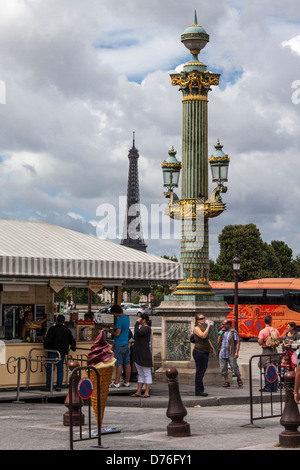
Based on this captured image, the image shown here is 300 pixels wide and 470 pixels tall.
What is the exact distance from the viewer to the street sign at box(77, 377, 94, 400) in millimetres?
9945

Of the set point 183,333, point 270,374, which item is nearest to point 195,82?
point 183,333

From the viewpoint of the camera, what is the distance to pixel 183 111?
21.1 meters

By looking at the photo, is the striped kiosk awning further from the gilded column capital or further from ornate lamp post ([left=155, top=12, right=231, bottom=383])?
the gilded column capital

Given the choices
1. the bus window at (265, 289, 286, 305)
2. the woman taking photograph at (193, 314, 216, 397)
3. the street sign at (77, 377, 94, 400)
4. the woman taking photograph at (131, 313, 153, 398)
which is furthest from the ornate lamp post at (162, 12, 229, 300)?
the bus window at (265, 289, 286, 305)

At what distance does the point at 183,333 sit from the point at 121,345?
3165 mm

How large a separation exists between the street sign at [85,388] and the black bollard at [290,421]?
2.32m

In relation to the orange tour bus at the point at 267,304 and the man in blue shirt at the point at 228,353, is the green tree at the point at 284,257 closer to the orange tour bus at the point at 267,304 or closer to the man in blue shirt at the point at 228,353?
the orange tour bus at the point at 267,304

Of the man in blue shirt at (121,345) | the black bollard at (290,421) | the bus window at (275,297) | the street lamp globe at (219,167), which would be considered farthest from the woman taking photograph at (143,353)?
the bus window at (275,297)

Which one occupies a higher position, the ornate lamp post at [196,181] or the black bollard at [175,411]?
the ornate lamp post at [196,181]

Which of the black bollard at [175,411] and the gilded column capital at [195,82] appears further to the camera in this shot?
the gilded column capital at [195,82]

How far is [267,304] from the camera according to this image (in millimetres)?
48844

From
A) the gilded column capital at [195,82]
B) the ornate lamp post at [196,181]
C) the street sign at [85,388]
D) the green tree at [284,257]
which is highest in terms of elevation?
the green tree at [284,257]

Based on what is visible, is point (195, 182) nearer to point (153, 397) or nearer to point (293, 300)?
point (153, 397)

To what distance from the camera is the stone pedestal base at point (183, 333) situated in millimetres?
19516
